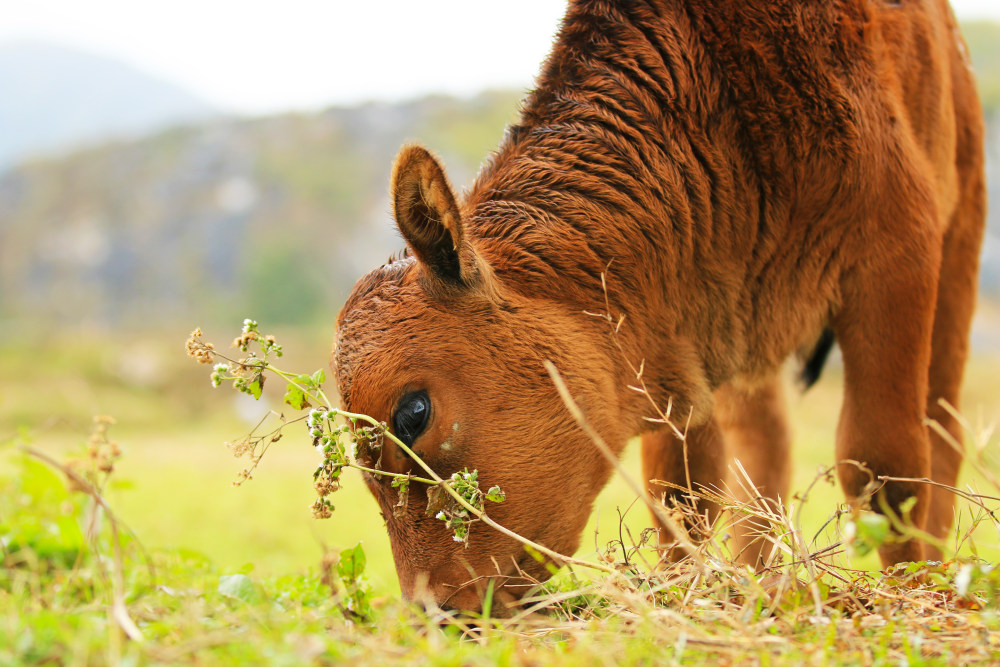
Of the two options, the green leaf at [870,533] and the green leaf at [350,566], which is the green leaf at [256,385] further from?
the green leaf at [870,533]

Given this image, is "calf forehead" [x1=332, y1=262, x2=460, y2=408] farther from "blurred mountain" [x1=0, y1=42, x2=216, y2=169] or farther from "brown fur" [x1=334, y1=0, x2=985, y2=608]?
"blurred mountain" [x1=0, y1=42, x2=216, y2=169]

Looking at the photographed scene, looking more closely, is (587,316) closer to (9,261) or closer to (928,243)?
(928,243)

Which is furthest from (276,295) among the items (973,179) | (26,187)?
(973,179)

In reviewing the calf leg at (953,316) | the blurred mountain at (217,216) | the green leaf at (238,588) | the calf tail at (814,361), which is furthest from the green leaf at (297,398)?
the blurred mountain at (217,216)

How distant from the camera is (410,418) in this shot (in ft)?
9.25

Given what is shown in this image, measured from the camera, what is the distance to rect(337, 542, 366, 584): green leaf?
278 centimetres

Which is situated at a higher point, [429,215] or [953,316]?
[429,215]

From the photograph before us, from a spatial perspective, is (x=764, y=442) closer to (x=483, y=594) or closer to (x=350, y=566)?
(x=483, y=594)

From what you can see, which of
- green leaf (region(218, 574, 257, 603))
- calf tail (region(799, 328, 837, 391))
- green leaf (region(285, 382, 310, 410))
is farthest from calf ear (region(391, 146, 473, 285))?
calf tail (region(799, 328, 837, 391))

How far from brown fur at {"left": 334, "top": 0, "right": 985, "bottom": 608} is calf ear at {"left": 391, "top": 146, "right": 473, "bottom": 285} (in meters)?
0.01

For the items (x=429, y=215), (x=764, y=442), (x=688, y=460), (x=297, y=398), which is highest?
(x=429, y=215)

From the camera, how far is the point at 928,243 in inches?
139

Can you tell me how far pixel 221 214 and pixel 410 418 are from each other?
6273 cm

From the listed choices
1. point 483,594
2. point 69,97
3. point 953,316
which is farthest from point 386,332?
point 69,97
